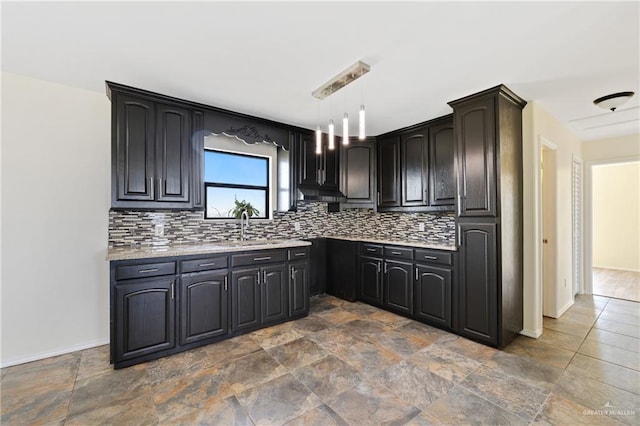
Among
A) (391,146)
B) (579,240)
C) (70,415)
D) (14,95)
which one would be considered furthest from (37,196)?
(579,240)

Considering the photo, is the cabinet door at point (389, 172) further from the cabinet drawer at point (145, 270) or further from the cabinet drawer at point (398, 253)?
the cabinet drawer at point (145, 270)

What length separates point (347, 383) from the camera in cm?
209

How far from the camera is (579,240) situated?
4.36m

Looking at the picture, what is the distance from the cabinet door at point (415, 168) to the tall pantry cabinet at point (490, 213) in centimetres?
73

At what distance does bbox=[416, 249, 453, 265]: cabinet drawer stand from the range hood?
1.51 m

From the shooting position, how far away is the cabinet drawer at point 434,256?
3.01 m

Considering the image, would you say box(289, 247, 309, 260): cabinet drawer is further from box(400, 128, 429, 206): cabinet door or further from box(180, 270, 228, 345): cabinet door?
box(400, 128, 429, 206): cabinet door

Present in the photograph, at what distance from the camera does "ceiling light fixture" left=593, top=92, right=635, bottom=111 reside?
8.93 ft

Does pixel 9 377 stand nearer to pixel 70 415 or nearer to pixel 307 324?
pixel 70 415

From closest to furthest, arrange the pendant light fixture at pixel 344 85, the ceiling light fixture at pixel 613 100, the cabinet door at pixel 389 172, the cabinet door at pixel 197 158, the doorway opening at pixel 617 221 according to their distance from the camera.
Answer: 1. the pendant light fixture at pixel 344 85
2. the ceiling light fixture at pixel 613 100
3. the cabinet door at pixel 197 158
4. the cabinet door at pixel 389 172
5. the doorway opening at pixel 617 221


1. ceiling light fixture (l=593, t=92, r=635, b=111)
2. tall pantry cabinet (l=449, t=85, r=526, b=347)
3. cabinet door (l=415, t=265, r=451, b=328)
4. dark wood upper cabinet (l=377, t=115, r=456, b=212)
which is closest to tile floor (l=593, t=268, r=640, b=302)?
tall pantry cabinet (l=449, t=85, r=526, b=347)

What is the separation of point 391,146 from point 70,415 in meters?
4.25

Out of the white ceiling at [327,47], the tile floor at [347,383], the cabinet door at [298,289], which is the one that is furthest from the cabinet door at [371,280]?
the white ceiling at [327,47]

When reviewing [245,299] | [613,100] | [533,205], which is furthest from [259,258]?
[613,100]
